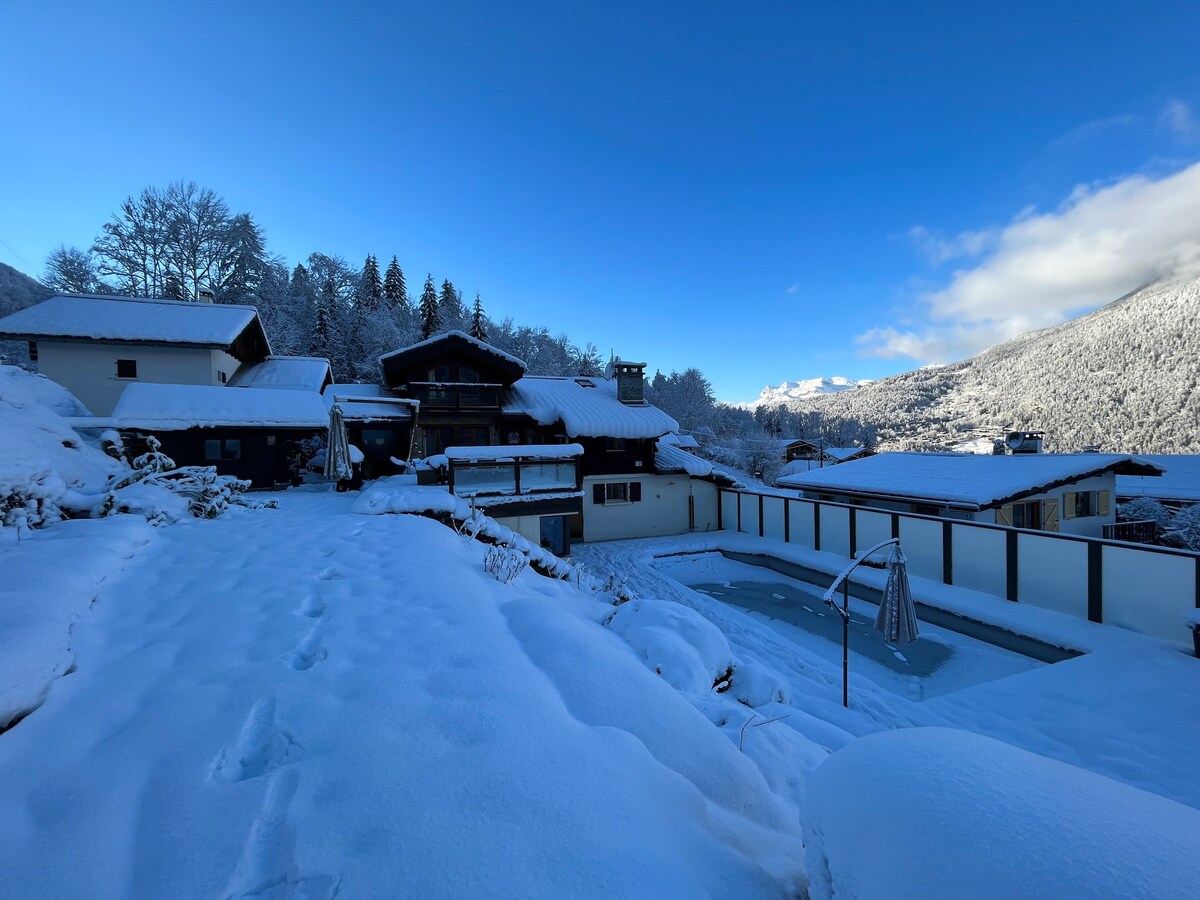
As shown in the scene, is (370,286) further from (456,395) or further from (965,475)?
(965,475)

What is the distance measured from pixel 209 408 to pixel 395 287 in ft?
91.3

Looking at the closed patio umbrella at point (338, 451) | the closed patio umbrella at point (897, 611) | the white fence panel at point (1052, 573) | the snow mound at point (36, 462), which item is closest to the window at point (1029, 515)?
the white fence panel at point (1052, 573)

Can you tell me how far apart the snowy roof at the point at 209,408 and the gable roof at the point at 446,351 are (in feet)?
13.6

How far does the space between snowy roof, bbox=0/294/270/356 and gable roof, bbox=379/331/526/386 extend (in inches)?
215

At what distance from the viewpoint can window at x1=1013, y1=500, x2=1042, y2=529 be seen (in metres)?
14.3

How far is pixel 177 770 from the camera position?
223 cm

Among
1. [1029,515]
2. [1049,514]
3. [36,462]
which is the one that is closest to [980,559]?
[1029,515]

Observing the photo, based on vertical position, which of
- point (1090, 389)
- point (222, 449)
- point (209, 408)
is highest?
point (1090, 389)

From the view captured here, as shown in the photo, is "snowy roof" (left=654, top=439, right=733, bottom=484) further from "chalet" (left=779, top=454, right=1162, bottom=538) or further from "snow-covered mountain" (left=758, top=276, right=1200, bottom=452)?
"snow-covered mountain" (left=758, top=276, right=1200, bottom=452)

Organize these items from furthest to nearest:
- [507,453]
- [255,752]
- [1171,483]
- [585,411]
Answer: [1171,483], [585,411], [507,453], [255,752]

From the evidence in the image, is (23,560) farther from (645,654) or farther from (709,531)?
(709,531)

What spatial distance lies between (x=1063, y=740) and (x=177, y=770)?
31.3 feet

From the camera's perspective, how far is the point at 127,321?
16703 millimetres

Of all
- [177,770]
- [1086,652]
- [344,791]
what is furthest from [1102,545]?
[177,770]
